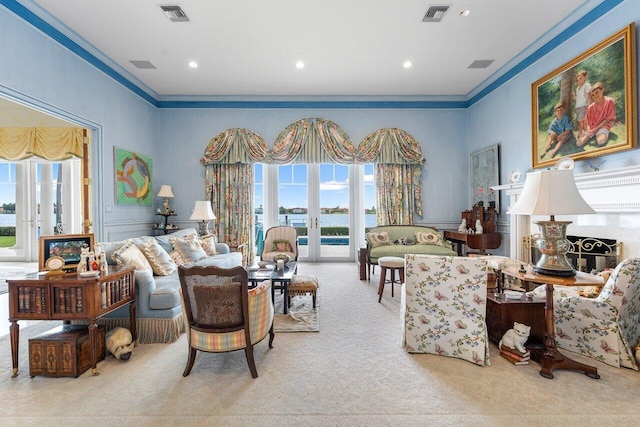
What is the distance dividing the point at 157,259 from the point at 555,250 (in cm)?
397

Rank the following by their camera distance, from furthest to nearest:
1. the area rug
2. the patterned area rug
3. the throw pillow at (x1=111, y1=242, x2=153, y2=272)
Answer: the patterned area rug < the area rug < the throw pillow at (x1=111, y1=242, x2=153, y2=272)

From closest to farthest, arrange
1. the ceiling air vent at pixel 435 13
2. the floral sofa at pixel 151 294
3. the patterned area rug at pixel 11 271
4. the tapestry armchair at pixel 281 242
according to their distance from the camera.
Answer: the floral sofa at pixel 151 294 < the ceiling air vent at pixel 435 13 < the patterned area rug at pixel 11 271 < the tapestry armchair at pixel 281 242

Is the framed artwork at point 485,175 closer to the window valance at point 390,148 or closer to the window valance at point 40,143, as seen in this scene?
the window valance at point 390,148

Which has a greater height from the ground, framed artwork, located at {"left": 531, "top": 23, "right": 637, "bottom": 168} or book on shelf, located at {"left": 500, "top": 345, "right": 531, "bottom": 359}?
framed artwork, located at {"left": 531, "top": 23, "right": 637, "bottom": 168}

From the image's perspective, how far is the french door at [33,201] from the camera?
23.1ft

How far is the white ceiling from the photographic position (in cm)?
→ 362

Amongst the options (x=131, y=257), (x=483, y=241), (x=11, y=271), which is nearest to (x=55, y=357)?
(x=131, y=257)

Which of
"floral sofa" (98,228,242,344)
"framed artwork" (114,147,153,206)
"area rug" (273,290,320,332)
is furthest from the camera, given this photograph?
"framed artwork" (114,147,153,206)

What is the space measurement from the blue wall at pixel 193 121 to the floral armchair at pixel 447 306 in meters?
2.45

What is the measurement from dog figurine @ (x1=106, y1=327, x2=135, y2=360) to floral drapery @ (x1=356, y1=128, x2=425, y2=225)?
504 centimetres

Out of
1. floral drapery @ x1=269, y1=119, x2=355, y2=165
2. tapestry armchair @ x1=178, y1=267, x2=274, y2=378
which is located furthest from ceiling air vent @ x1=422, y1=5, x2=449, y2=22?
tapestry armchair @ x1=178, y1=267, x2=274, y2=378

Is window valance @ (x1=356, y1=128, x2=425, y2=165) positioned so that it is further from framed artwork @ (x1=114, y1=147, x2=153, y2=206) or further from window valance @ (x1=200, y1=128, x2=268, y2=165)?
framed artwork @ (x1=114, y1=147, x2=153, y2=206)

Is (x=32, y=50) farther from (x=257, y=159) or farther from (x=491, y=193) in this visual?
(x=491, y=193)

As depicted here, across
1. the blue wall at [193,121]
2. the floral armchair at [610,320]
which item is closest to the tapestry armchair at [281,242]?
the blue wall at [193,121]
